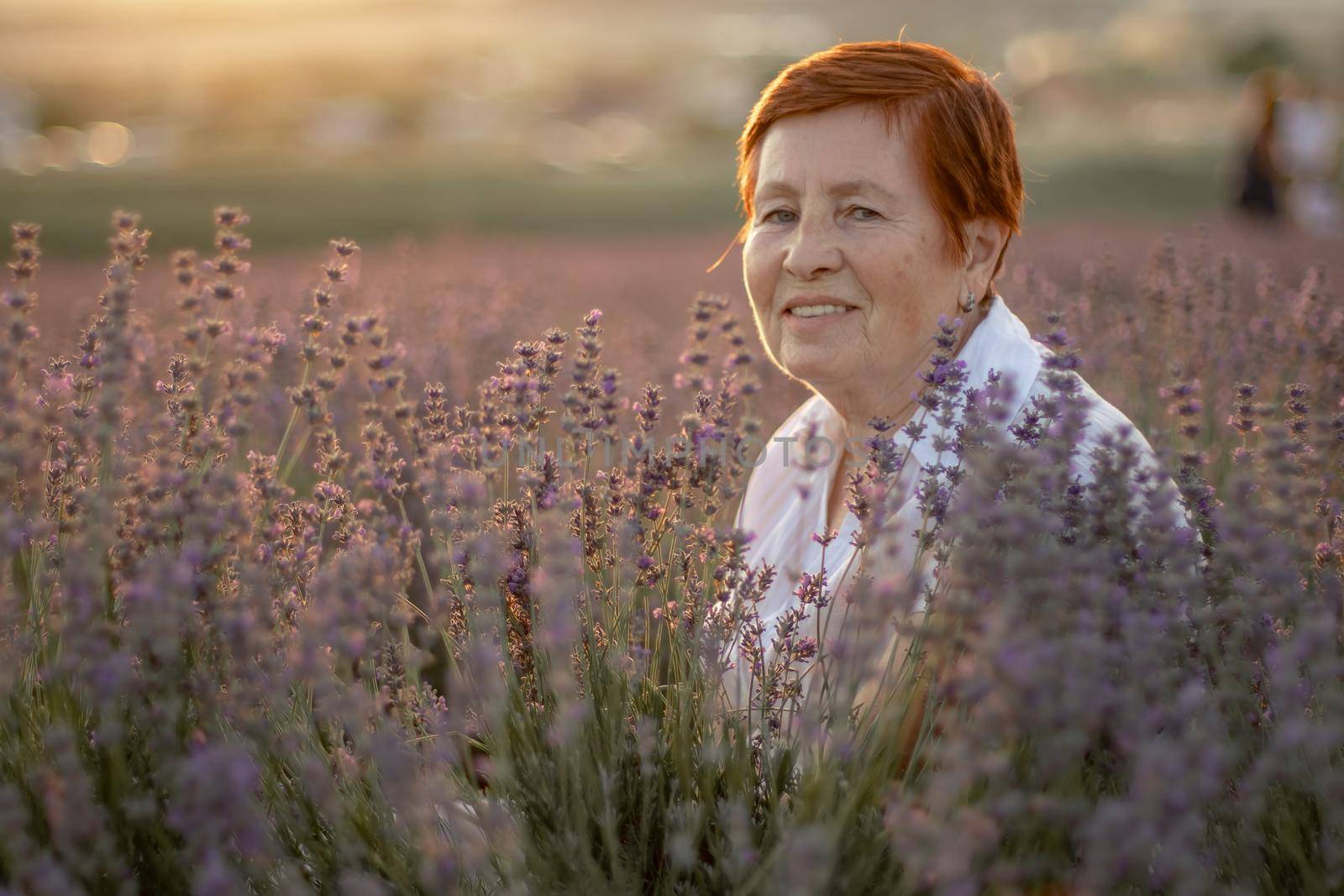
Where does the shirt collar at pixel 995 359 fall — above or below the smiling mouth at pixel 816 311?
→ below

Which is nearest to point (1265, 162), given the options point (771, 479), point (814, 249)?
point (771, 479)

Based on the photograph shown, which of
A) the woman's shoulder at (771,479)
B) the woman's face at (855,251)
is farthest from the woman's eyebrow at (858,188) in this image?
the woman's shoulder at (771,479)

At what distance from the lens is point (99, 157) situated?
25875 millimetres

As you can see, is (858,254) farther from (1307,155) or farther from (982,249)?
(1307,155)

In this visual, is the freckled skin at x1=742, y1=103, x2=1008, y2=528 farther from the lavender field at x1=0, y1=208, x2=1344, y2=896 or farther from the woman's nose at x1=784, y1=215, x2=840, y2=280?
the lavender field at x1=0, y1=208, x2=1344, y2=896

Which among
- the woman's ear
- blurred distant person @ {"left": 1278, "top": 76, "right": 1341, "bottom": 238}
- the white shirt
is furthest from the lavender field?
blurred distant person @ {"left": 1278, "top": 76, "right": 1341, "bottom": 238}

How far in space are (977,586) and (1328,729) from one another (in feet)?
1.28

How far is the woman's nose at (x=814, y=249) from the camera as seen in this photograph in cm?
250

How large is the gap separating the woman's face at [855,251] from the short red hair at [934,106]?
33mm

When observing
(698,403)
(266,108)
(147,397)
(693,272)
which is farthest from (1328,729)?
(266,108)

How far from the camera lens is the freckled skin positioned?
2482 millimetres

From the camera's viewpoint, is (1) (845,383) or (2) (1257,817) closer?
(2) (1257,817)

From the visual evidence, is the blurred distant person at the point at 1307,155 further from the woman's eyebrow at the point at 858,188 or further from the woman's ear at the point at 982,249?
the woman's eyebrow at the point at 858,188

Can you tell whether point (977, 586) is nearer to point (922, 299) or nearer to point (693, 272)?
point (922, 299)
